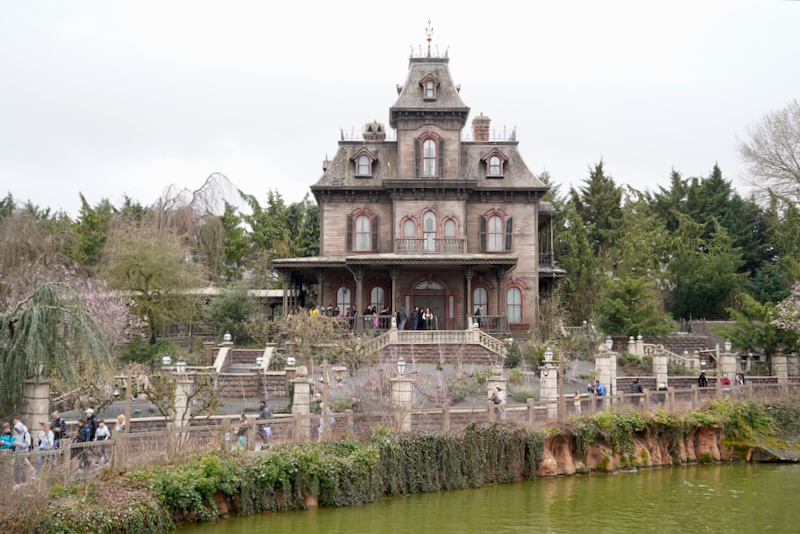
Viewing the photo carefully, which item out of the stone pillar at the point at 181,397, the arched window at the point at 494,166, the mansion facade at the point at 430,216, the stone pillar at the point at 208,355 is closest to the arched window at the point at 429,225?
the mansion facade at the point at 430,216

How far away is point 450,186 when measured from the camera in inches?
1475

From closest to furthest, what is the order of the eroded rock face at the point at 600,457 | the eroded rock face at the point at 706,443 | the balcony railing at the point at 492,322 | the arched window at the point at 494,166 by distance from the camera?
the eroded rock face at the point at 600,457 → the eroded rock face at the point at 706,443 → the balcony railing at the point at 492,322 → the arched window at the point at 494,166

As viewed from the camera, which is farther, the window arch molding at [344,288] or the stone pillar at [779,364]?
the window arch molding at [344,288]

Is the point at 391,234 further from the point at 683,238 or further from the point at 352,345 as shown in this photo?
the point at 683,238

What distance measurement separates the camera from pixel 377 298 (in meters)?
37.8

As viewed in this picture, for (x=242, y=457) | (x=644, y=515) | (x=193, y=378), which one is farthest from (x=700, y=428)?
(x=193, y=378)

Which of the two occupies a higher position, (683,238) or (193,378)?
(683,238)

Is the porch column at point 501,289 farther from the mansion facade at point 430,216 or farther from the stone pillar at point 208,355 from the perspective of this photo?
the stone pillar at point 208,355

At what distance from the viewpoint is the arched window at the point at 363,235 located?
126 ft

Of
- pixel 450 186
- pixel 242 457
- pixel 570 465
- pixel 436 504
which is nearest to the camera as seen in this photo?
pixel 242 457

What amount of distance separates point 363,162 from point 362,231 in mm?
3529

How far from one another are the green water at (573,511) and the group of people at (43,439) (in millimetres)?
2666

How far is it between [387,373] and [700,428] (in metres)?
9.95

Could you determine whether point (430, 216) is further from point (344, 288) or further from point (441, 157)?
point (344, 288)
